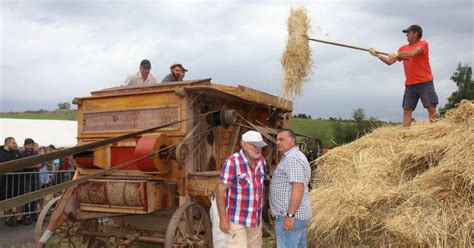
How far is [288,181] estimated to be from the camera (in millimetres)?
4547

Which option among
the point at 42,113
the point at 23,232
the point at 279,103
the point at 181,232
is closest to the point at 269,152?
the point at 279,103

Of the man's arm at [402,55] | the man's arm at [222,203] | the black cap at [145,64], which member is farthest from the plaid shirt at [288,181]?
the black cap at [145,64]

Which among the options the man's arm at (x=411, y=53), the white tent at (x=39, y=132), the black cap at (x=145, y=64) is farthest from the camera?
the white tent at (x=39, y=132)

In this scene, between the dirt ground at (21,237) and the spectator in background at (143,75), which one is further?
the spectator in background at (143,75)

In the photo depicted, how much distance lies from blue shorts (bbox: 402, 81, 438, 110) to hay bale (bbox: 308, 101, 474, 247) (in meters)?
0.98

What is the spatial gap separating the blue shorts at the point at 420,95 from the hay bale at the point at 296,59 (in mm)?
1855

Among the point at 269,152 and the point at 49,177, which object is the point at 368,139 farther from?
the point at 49,177

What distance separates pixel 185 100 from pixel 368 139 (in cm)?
322

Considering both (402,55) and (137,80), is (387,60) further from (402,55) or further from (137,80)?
(137,80)

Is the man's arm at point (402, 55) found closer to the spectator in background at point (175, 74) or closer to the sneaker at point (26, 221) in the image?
the spectator in background at point (175, 74)

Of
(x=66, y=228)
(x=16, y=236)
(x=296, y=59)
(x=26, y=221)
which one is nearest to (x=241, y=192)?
(x=66, y=228)

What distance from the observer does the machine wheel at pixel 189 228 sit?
5.02 m

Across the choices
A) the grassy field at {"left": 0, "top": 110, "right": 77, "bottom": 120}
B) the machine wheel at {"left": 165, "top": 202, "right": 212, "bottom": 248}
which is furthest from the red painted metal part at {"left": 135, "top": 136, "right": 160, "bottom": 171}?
the grassy field at {"left": 0, "top": 110, "right": 77, "bottom": 120}

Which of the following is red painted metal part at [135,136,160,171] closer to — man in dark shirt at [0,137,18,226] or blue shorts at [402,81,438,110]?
blue shorts at [402,81,438,110]
